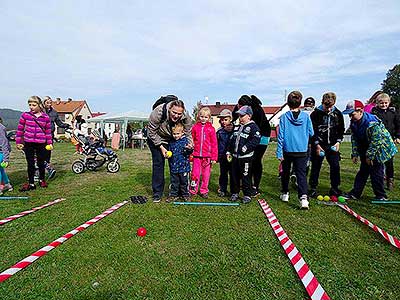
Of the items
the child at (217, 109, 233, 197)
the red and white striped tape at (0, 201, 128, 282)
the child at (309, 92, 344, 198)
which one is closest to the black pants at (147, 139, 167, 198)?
the red and white striped tape at (0, 201, 128, 282)

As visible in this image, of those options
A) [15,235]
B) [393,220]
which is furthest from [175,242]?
[393,220]

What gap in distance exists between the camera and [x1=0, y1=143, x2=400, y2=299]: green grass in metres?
2.50

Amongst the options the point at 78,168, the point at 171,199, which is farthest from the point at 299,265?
the point at 78,168

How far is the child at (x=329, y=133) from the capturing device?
5465 mm

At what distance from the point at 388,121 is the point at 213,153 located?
3675mm

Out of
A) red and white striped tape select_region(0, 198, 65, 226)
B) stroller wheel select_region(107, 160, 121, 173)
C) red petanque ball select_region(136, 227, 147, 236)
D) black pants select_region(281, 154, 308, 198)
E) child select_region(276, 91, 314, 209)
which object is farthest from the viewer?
stroller wheel select_region(107, 160, 121, 173)

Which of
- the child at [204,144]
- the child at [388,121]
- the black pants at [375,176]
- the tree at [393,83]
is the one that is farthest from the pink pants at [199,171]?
the tree at [393,83]

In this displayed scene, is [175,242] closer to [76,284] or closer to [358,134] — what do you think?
[76,284]

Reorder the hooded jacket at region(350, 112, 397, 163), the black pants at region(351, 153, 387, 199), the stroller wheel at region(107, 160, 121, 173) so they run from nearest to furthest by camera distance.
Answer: the hooded jacket at region(350, 112, 397, 163), the black pants at region(351, 153, 387, 199), the stroller wheel at region(107, 160, 121, 173)

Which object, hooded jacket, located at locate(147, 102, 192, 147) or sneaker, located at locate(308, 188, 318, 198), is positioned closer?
hooded jacket, located at locate(147, 102, 192, 147)

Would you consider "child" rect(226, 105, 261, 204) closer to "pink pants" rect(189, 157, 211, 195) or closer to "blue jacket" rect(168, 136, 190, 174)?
"pink pants" rect(189, 157, 211, 195)

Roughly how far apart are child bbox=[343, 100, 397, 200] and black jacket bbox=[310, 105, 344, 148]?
201mm

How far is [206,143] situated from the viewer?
5773 millimetres

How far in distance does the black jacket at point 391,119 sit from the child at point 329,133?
152cm
